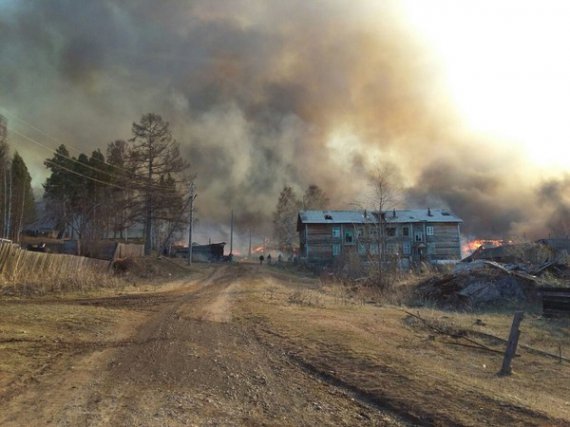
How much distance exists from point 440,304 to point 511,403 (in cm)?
1704

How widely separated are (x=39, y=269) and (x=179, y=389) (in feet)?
61.4

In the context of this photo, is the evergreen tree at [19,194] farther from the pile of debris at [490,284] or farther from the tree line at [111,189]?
the pile of debris at [490,284]

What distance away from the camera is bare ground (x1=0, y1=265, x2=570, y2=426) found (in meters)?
6.38

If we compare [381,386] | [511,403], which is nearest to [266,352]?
[381,386]

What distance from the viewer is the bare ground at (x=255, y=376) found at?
20.9 ft

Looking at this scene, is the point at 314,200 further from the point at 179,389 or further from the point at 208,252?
the point at 179,389

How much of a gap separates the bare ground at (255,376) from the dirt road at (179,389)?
2 cm

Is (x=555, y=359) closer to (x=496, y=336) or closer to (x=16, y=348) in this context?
(x=496, y=336)

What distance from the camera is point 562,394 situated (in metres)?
8.18

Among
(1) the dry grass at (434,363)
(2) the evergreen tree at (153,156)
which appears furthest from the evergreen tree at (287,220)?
(1) the dry grass at (434,363)

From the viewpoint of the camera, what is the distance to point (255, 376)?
840 cm

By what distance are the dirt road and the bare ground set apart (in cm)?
2

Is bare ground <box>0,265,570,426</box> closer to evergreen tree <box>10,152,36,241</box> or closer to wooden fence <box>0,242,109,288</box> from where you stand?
wooden fence <box>0,242,109,288</box>

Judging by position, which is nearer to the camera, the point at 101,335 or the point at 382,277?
the point at 101,335
